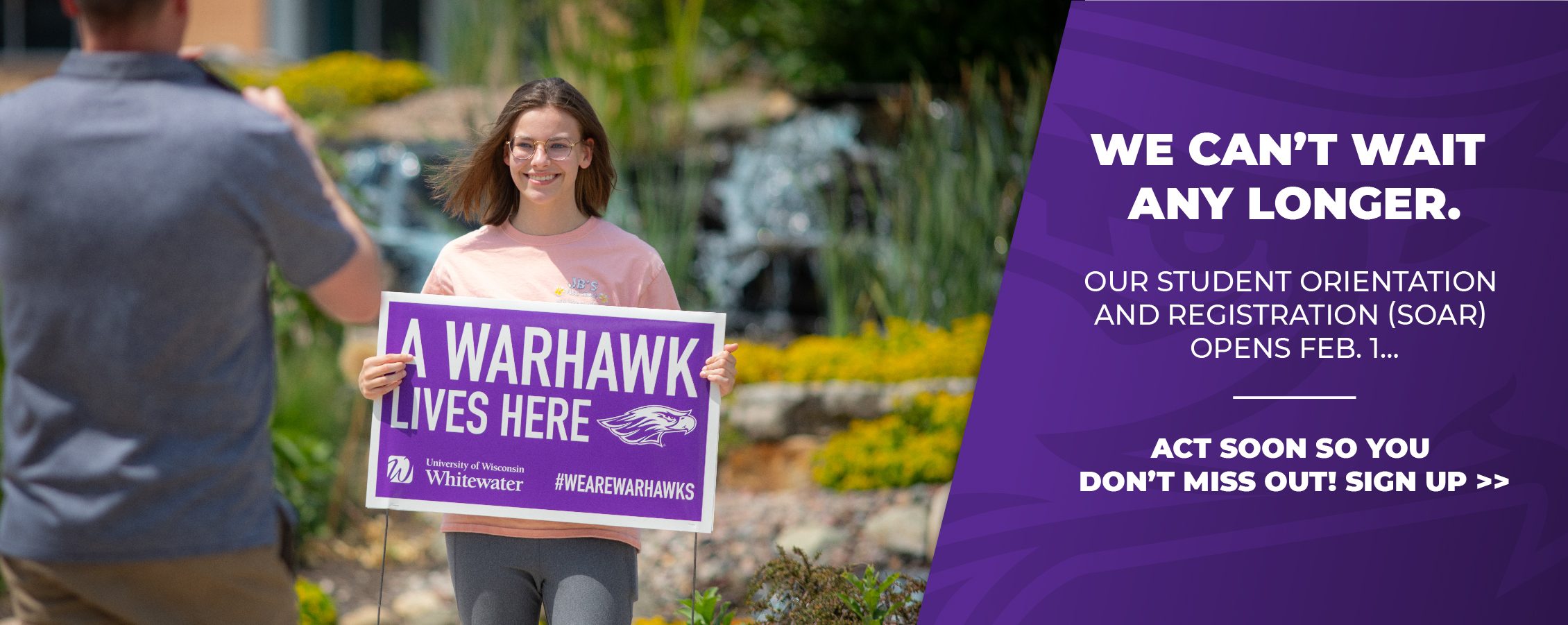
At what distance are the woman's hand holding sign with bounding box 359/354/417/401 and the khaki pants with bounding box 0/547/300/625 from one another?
606 mm

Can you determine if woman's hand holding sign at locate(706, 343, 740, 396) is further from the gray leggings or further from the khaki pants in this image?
Result: the khaki pants

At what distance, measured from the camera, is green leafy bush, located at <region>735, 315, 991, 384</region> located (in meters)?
6.35

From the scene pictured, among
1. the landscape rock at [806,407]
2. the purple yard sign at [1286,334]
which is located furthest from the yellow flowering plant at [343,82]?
the purple yard sign at [1286,334]

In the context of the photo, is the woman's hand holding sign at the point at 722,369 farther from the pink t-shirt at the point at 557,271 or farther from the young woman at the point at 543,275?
the pink t-shirt at the point at 557,271

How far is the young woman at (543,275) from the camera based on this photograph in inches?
94.7

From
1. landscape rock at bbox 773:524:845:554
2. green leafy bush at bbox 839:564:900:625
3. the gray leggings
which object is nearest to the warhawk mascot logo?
the gray leggings

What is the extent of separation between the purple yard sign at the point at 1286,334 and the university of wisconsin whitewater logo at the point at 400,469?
1244 mm

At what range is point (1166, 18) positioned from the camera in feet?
9.89

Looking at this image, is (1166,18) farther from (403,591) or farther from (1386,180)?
(403,591)

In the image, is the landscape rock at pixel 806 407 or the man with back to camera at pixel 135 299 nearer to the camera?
the man with back to camera at pixel 135 299

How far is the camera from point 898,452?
5.61 meters

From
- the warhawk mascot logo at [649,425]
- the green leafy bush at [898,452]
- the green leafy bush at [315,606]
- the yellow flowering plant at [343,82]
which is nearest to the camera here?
the warhawk mascot logo at [649,425]

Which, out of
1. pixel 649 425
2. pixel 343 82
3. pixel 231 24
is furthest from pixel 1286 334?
pixel 231 24

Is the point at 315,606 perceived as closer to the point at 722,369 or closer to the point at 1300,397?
the point at 722,369
